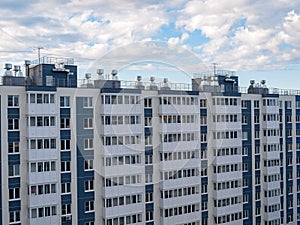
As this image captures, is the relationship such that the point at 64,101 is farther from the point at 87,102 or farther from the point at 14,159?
the point at 14,159

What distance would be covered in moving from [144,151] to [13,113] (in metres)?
4.26

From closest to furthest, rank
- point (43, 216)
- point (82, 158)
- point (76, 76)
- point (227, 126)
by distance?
1. point (43, 216)
2. point (82, 158)
3. point (76, 76)
4. point (227, 126)

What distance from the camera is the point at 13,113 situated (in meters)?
10.6

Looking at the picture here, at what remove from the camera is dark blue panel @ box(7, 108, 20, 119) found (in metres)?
10.5

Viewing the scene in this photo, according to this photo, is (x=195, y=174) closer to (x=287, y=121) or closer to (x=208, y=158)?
(x=208, y=158)

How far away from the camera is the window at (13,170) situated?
34.3 ft

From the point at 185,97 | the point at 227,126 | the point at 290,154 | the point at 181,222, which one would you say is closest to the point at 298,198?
the point at 290,154

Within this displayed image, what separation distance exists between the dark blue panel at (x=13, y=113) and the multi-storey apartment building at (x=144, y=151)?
26 mm

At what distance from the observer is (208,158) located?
1421 cm

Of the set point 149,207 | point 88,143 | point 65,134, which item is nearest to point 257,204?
point 149,207

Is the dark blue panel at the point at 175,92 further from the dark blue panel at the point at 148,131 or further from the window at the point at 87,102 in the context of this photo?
the window at the point at 87,102

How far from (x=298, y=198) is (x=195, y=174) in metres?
6.03

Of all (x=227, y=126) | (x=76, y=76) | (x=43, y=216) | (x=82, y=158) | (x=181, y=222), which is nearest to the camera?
A: (x=43, y=216)

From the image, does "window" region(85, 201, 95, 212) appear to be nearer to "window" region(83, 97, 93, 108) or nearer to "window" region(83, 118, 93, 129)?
"window" region(83, 118, 93, 129)
